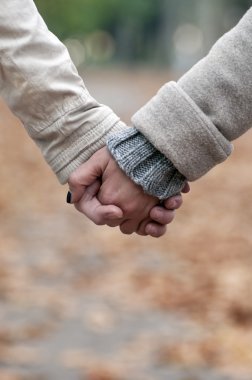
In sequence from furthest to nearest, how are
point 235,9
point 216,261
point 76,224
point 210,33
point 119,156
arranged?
point 235,9, point 210,33, point 76,224, point 216,261, point 119,156

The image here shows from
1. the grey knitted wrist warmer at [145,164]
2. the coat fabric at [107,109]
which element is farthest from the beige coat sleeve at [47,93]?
the grey knitted wrist warmer at [145,164]

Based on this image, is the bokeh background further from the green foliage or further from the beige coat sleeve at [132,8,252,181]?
the green foliage

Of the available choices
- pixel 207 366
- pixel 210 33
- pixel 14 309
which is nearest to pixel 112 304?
pixel 14 309

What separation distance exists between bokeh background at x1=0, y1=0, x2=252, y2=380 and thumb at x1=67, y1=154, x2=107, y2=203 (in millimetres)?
1880

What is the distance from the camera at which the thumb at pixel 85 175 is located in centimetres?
314

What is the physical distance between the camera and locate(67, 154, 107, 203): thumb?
314cm

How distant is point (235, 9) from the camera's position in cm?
6144

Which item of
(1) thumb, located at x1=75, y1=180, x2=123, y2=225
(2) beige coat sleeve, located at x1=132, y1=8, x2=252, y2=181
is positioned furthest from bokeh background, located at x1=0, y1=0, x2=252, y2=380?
(2) beige coat sleeve, located at x1=132, y1=8, x2=252, y2=181

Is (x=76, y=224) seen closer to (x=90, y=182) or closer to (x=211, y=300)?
(x=211, y=300)

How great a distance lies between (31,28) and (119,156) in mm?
420

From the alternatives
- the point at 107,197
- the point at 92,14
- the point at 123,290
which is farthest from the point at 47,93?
the point at 92,14

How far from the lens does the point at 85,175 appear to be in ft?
10.3

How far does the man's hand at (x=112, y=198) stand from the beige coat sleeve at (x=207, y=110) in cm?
15

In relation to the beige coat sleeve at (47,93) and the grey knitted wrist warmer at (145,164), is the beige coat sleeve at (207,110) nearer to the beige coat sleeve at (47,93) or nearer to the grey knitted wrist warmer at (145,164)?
the grey knitted wrist warmer at (145,164)
